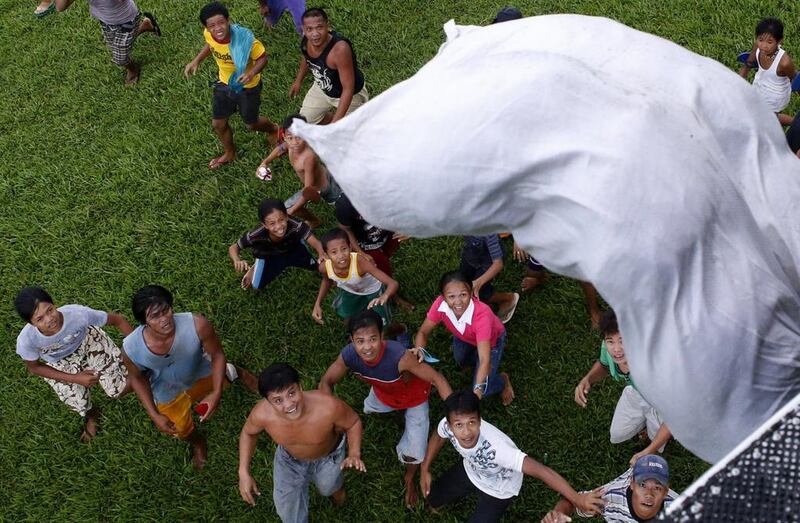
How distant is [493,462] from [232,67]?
408cm

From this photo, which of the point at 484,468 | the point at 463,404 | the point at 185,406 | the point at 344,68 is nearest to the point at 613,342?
the point at 463,404

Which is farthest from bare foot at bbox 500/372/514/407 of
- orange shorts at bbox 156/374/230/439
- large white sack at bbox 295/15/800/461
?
large white sack at bbox 295/15/800/461

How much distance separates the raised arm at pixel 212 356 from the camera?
5.02 m

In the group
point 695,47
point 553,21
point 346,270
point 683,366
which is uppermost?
point 553,21

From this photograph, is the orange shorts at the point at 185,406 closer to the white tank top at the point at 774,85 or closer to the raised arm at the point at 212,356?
the raised arm at the point at 212,356

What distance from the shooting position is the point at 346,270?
17.5 ft

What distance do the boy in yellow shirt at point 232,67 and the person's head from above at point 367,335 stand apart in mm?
2917

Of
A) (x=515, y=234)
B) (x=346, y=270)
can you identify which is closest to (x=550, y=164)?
(x=515, y=234)

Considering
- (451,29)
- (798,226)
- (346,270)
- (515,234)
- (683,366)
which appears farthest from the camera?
(346,270)

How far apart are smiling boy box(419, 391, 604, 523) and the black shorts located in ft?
11.3

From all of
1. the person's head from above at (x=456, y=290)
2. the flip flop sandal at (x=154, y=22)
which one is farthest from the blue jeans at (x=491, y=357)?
the flip flop sandal at (x=154, y=22)

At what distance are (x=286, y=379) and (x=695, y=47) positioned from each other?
5.07m

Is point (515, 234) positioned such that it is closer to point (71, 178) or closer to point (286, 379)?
point (286, 379)

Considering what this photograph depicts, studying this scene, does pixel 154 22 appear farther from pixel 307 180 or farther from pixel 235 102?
pixel 307 180
